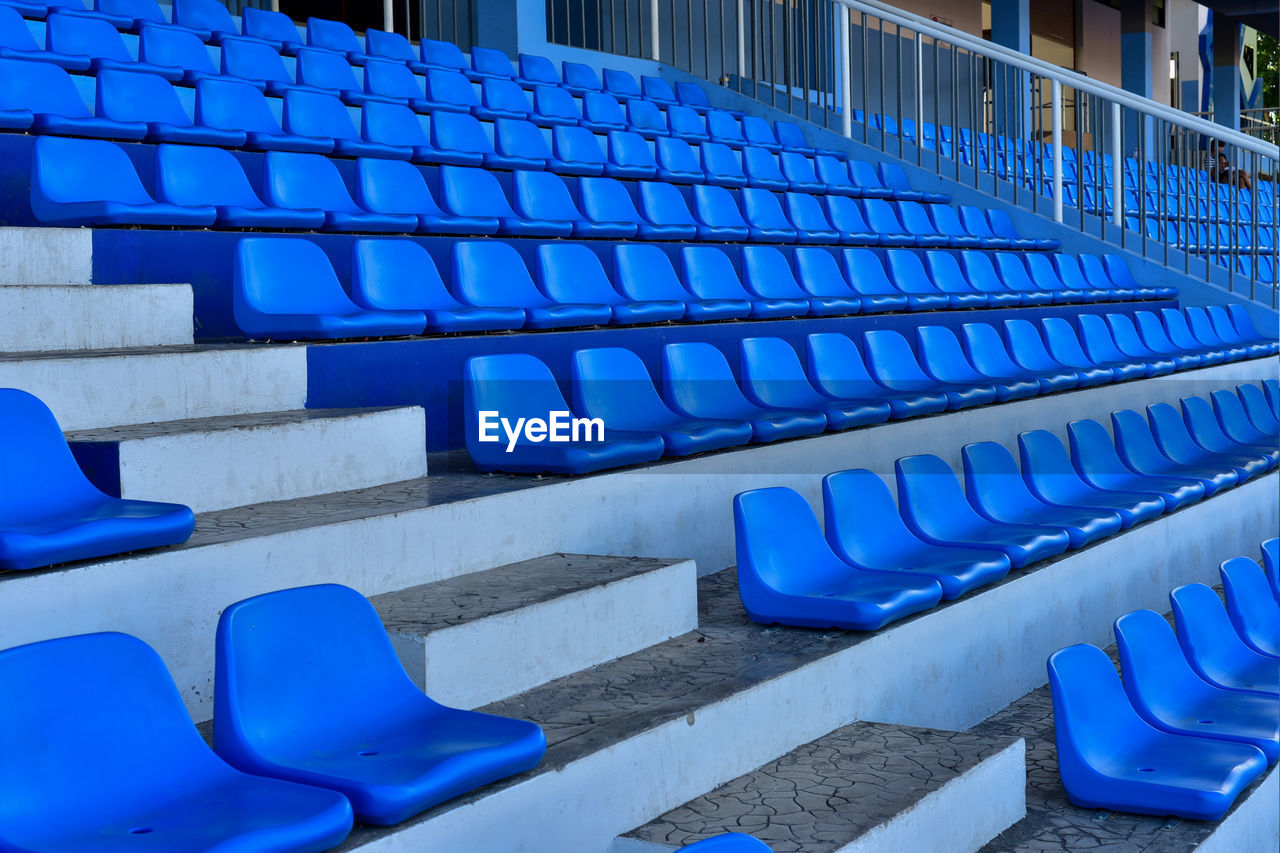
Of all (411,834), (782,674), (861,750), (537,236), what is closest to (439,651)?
(411,834)

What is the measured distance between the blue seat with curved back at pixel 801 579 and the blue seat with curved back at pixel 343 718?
74cm

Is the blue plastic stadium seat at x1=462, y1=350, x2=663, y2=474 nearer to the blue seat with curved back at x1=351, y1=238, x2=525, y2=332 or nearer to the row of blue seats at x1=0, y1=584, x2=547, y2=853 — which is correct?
the blue seat with curved back at x1=351, y1=238, x2=525, y2=332

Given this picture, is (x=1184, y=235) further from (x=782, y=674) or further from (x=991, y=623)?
(x=782, y=674)

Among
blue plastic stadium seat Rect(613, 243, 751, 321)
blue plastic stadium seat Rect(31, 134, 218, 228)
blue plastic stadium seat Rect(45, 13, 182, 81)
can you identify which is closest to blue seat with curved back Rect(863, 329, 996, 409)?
blue plastic stadium seat Rect(613, 243, 751, 321)

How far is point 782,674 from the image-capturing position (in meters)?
1.87

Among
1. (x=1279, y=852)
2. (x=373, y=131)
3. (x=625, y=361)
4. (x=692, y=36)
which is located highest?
(x=692, y=36)

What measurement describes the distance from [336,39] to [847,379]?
2.79m

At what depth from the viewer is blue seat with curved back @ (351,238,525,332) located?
281 centimetres

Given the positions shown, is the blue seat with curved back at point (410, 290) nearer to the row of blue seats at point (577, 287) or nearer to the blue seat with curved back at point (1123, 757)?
the row of blue seats at point (577, 287)

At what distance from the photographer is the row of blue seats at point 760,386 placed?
252 cm

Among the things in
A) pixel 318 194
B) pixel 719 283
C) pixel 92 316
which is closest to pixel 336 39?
pixel 318 194

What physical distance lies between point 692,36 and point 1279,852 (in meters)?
6.10

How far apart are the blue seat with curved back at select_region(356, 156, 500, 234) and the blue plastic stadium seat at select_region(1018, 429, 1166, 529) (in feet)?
5.07

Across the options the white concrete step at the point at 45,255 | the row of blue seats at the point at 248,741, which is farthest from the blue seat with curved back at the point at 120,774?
the white concrete step at the point at 45,255
